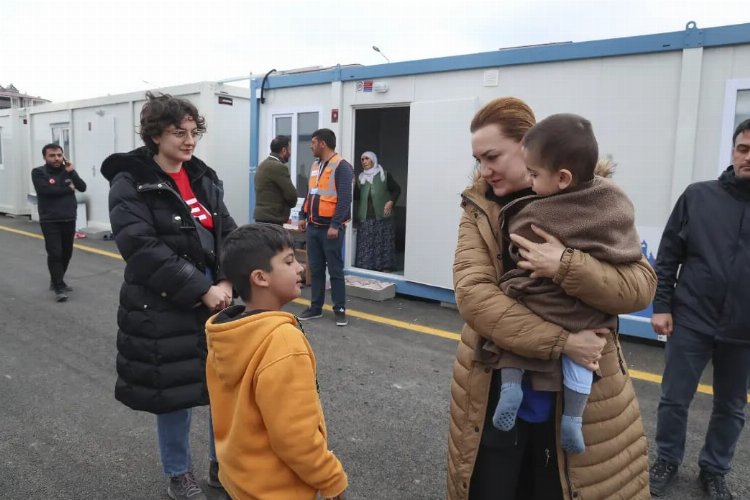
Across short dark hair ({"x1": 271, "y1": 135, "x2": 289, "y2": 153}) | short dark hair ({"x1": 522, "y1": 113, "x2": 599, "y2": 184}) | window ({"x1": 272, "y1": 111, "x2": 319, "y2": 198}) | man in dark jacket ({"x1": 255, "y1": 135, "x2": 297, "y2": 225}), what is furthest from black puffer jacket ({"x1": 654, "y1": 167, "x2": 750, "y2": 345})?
window ({"x1": 272, "y1": 111, "x2": 319, "y2": 198})

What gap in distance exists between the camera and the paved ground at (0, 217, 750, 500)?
3.08 m

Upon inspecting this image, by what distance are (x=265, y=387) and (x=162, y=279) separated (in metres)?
1.14

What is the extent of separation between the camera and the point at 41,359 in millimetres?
4863

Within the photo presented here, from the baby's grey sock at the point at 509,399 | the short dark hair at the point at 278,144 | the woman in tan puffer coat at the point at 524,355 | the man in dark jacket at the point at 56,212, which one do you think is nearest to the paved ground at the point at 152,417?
the man in dark jacket at the point at 56,212

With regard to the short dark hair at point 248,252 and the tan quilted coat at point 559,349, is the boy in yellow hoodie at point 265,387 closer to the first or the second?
the short dark hair at point 248,252

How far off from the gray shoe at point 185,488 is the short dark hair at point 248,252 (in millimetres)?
1465

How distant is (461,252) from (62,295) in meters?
6.47

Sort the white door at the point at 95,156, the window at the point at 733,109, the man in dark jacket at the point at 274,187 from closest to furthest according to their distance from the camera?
the window at the point at 733,109 → the man in dark jacket at the point at 274,187 → the white door at the point at 95,156

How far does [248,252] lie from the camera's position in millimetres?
1813

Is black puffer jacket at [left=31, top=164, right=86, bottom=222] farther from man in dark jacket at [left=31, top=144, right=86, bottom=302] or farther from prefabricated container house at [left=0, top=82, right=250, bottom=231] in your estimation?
prefabricated container house at [left=0, top=82, right=250, bottom=231]

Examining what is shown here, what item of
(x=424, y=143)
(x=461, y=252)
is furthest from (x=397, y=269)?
(x=461, y=252)

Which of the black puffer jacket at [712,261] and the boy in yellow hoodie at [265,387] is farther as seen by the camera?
the black puffer jacket at [712,261]

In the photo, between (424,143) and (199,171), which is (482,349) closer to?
(199,171)

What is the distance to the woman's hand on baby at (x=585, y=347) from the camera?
5.29ft
